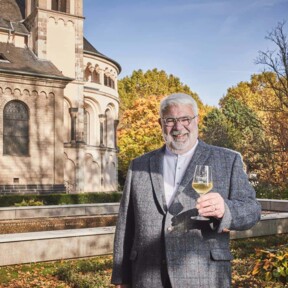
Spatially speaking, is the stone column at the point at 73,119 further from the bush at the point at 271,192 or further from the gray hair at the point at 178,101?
the gray hair at the point at 178,101

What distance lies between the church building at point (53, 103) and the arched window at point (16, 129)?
58mm

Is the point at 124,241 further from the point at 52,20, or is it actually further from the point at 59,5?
the point at 59,5

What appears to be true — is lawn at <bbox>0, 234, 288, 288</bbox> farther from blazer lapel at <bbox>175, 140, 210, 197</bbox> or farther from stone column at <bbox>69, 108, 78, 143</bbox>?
stone column at <bbox>69, 108, 78, 143</bbox>

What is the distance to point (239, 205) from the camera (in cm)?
257

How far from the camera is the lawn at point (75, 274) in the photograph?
23.9ft

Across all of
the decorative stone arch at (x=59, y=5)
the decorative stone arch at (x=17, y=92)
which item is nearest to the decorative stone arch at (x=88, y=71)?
the decorative stone arch at (x=59, y=5)

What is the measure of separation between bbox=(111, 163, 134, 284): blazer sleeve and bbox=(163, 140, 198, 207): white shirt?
306 millimetres

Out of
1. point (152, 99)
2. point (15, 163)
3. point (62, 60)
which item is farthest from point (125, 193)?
point (152, 99)

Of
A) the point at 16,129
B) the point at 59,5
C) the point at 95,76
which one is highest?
the point at 59,5

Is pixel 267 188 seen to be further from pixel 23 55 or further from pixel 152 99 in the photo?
pixel 152 99

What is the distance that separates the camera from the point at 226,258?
8.69 feet

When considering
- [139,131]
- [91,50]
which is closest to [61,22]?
[91,50]

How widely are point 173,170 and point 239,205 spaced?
0.51 meters

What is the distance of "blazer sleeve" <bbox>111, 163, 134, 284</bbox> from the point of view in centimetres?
291
